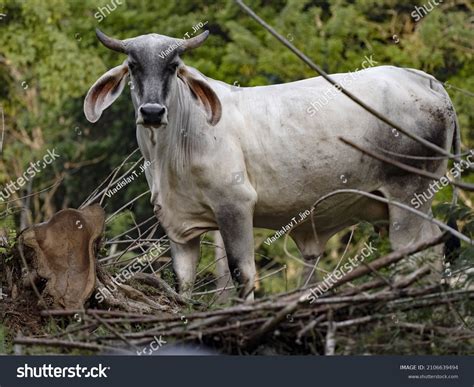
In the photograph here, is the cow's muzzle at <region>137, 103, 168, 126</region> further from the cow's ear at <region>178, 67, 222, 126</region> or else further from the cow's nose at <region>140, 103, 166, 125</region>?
the cow's ear at <region>178, 67, 222, 126</region>

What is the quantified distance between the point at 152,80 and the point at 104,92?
69 cm

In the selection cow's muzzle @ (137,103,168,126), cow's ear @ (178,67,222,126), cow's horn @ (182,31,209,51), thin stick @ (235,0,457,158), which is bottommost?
thin stick @ (235,0,457,158)

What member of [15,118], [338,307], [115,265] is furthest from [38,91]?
[338,307]

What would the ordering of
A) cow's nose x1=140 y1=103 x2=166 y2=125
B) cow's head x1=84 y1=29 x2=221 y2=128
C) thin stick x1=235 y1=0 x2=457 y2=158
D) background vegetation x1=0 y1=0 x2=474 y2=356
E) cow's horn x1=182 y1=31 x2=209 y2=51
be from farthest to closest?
background vegetation x1=0 y1=0 x2=474 y2=356 < cow's horn x1=182 y1=31 x2=209 y2=51 < cow's head x1=84 y1=29 x2=221 y2=128 < cow's nose x1=140 y1=103 x2=166 y2=125 < thin stick x1=235 y1=0 x2=457 y2=158

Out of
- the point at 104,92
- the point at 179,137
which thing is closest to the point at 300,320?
the point at 179,137

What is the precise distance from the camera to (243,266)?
10.3 meters

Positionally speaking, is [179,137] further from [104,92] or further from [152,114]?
[152,114]

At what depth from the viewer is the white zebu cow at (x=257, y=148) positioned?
33.4ft

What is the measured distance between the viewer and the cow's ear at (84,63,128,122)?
10.3m

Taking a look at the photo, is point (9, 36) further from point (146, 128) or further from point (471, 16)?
point (146, 128)

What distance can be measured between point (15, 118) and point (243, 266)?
18022 millimetres

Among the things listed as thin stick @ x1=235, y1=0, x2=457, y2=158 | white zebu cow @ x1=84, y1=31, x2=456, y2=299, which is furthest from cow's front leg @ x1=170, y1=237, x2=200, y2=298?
thin stick @ x1=235, y1=0, x2=457, y2=158

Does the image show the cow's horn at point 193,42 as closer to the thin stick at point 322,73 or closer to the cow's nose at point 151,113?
the cow's nose at point 151,113

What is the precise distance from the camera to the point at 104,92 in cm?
1036
